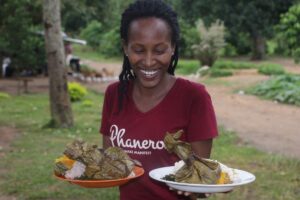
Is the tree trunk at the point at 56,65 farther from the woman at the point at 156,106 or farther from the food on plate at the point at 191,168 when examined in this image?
the food on plate at the point at 191,168

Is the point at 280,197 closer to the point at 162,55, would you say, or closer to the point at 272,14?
the point at 162,55

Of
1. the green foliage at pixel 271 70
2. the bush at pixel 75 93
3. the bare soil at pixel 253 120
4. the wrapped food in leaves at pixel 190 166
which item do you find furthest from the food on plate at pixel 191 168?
the green foliage at pixel 271 70

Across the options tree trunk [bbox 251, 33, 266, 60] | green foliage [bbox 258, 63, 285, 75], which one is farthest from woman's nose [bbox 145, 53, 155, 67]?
tree trunk [bbox 251, 33, 266, 60]

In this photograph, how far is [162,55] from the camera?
2.23 meters

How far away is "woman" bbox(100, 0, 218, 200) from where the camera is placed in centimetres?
224

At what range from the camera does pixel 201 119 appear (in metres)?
2.25

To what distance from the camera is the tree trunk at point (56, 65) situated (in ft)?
31.1

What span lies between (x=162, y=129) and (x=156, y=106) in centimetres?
11

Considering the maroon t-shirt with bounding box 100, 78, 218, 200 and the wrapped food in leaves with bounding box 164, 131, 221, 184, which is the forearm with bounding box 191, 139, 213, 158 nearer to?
the maroon t-shirt with bounding box 100, 78, 218, 200

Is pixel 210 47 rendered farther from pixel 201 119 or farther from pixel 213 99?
Result: pixel 201 119

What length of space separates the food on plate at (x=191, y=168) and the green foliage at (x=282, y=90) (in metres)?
11.4

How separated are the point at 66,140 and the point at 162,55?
6813 mm

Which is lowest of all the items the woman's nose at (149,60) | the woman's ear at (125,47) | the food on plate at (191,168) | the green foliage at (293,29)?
the food on plate at (191,168)

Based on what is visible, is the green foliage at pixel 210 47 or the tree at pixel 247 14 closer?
the green foliage at pixel 210 47
